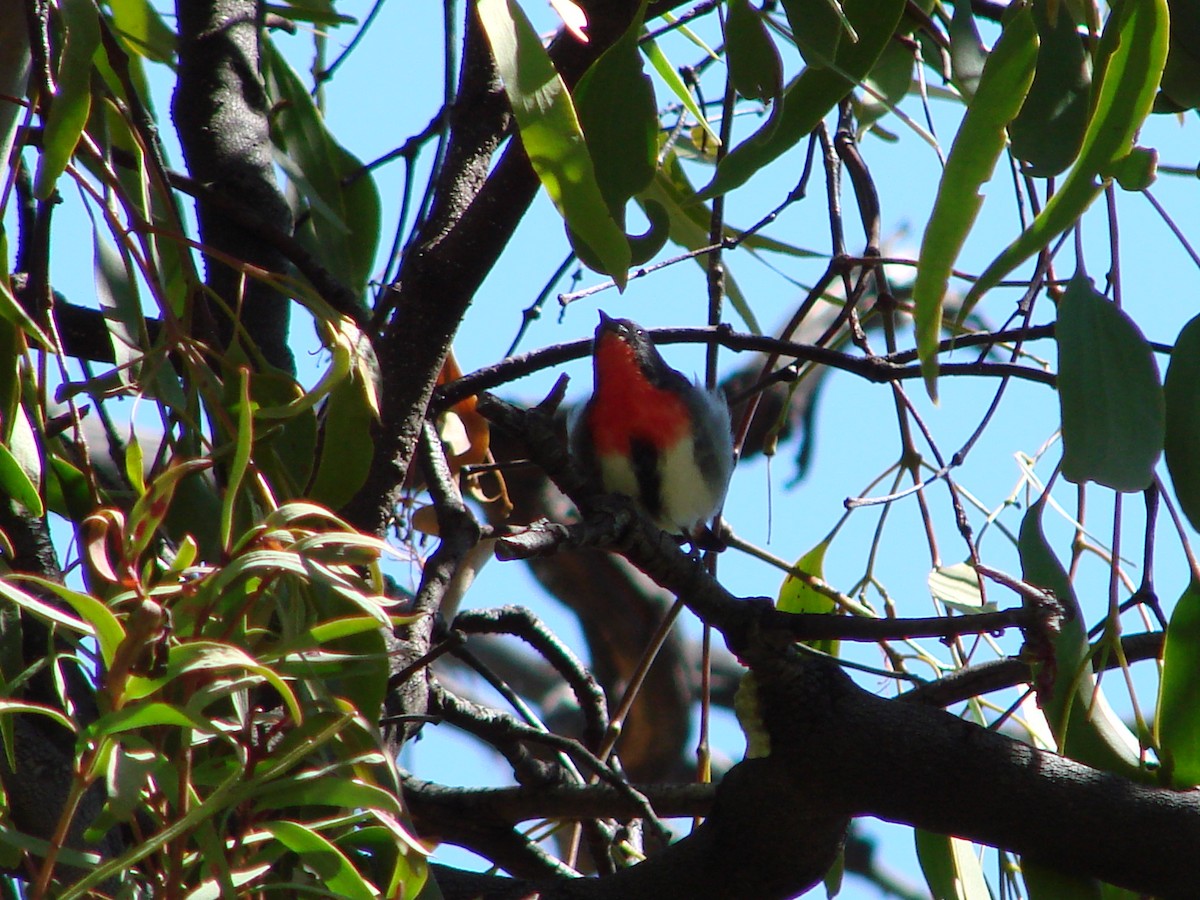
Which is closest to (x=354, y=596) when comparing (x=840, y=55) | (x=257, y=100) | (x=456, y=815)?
(x=840, y=55)

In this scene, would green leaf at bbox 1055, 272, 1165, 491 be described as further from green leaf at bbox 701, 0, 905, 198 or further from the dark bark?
the dark bark

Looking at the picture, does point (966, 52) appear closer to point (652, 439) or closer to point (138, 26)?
point (138, 26)

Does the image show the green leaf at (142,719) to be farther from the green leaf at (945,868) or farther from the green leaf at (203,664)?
the green leaf at (945,868)

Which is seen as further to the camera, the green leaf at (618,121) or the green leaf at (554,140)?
the green leaf at (618,121)

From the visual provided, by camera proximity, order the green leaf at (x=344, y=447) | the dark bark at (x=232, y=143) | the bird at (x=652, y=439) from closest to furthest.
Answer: the green leaf at (x=344, y=447) → the dark bark at (x=232, y=143) → the bird at (x=652, y=439)

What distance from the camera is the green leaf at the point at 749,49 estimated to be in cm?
128

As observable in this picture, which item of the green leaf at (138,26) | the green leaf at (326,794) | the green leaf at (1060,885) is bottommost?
the green leaf at (326,794)

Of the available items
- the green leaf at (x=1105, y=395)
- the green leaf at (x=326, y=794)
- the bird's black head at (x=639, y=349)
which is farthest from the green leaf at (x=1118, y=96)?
the bird's black head at (x=639, y=349)

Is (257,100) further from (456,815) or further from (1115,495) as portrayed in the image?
(1115,495)

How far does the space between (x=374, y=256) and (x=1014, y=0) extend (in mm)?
1221

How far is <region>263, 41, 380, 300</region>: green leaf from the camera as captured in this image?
6.50ft

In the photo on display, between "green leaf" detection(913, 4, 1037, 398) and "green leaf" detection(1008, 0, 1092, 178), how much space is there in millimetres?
118

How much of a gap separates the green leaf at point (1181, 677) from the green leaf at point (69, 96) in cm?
114

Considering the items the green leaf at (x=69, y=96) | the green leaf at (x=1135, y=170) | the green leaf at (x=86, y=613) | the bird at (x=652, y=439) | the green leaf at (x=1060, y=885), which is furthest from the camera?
the bird at (x=652, y=439)
